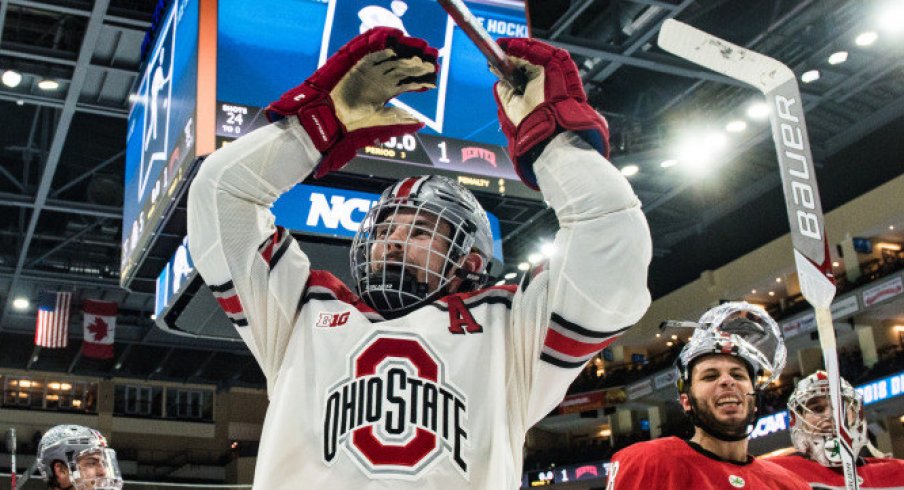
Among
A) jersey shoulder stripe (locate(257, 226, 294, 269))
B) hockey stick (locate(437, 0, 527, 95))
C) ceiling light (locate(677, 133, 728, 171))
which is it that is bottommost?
jersey shoulder stripe (locate(257, 226, 294, 269))

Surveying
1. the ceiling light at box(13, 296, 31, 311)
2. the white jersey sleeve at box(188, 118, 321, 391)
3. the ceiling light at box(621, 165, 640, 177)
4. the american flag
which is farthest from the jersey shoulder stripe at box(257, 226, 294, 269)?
the ceiling light at box(13, 296, 31, 311)

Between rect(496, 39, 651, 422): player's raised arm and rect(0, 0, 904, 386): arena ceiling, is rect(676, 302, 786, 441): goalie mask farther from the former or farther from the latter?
rect(0, 0, 904, 386): arena ceiling

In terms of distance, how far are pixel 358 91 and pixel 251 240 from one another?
0.41 m

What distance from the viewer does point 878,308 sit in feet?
67.2

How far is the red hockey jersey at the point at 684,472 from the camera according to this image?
3189mm

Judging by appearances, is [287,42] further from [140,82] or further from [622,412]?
[622,412]

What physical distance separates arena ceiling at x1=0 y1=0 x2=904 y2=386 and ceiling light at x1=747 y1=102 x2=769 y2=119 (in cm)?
12

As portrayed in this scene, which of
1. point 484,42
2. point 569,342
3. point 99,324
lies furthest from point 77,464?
point 99,324

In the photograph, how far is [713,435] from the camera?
329 cm

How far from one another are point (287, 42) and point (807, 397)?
3879 mm

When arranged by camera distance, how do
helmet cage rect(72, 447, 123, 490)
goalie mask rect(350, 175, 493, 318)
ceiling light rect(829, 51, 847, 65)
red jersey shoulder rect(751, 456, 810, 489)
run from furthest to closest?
ceiling light rect(829, 51, 847, 65)
helmet cage rect(72, 447, 123, 490)
red jersey shoulder rect(751, 456, 810, 489)
goalie mask rect(350, 175, 493, 318)

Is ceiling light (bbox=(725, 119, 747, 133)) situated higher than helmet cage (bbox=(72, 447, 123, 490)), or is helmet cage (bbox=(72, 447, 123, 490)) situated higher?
ceiling light (bbox=(725, 119, 747, 133))

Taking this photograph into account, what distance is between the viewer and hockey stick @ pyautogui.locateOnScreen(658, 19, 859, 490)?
7.58 feet

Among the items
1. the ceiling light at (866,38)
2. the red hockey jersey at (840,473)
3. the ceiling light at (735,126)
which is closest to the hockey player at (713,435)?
the red hockey jersey at (840,473)
